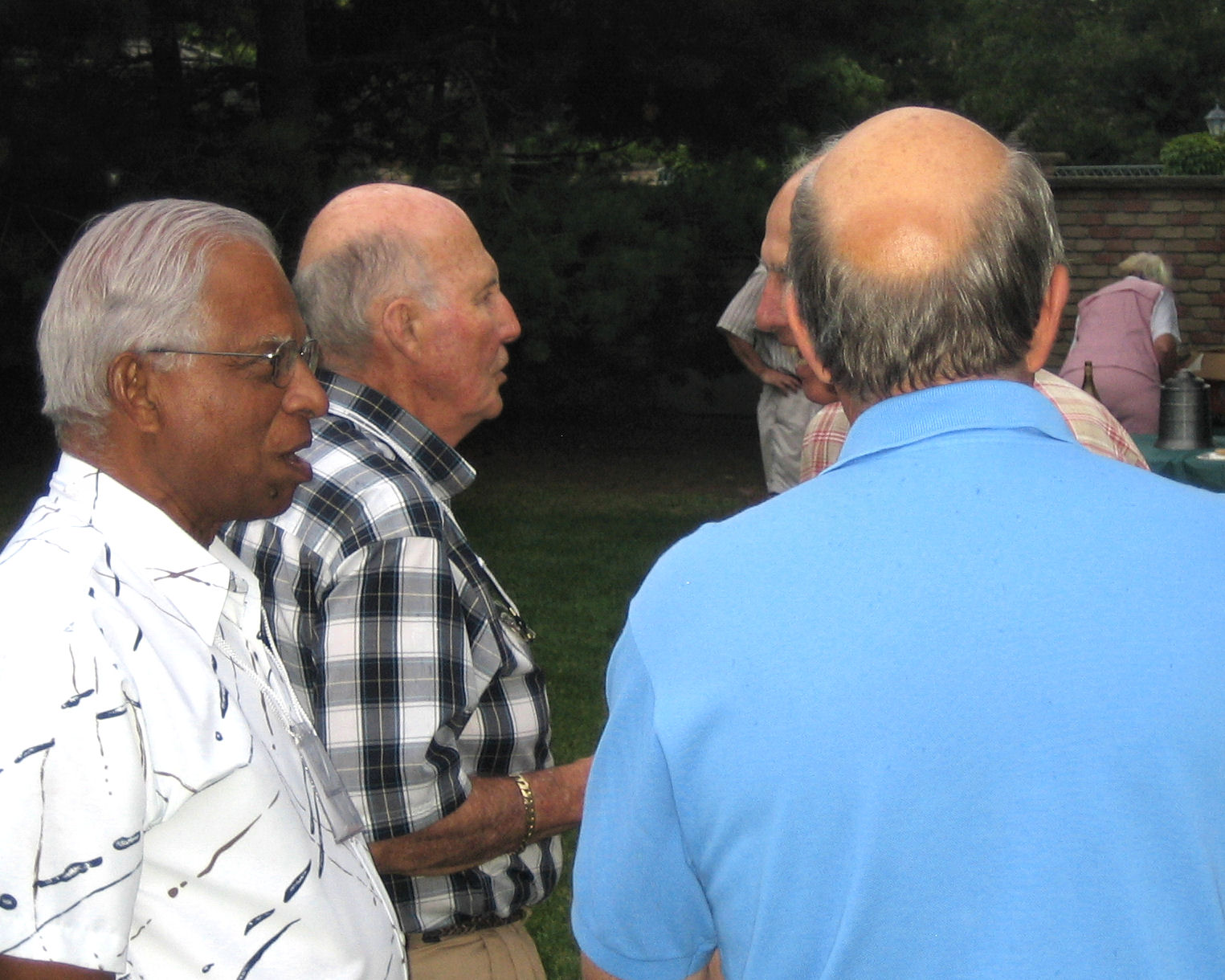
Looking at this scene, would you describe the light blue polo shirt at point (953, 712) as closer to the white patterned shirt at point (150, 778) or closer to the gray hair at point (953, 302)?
the gray hair at point (953, 302)

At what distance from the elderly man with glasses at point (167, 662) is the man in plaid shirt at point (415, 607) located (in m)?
0.15

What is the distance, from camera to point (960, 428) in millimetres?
1123

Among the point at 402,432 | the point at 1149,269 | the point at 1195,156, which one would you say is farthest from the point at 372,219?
the point at 1195,156

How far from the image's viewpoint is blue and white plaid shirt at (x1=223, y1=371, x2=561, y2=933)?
1759 mm

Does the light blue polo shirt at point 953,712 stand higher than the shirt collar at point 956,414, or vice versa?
the shirt collar at point 956,414

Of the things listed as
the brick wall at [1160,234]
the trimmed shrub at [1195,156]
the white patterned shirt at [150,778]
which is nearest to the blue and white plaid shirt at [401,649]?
the white patterned shirt at [150,778]

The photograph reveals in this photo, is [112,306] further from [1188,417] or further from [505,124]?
[505,124]

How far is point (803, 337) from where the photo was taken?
1257 millimetres

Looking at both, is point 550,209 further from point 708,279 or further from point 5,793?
point 5,793

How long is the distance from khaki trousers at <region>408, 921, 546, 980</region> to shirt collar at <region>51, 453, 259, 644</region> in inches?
30.1

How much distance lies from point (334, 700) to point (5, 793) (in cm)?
65

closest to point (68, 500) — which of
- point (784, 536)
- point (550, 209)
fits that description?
point (784, 536)

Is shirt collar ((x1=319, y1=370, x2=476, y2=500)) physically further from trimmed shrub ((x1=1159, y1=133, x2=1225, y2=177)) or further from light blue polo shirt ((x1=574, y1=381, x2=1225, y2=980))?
trimmed shrub ((x1=1159, y1=133, x2=1225, y2=177))

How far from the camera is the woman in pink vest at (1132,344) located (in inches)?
280
